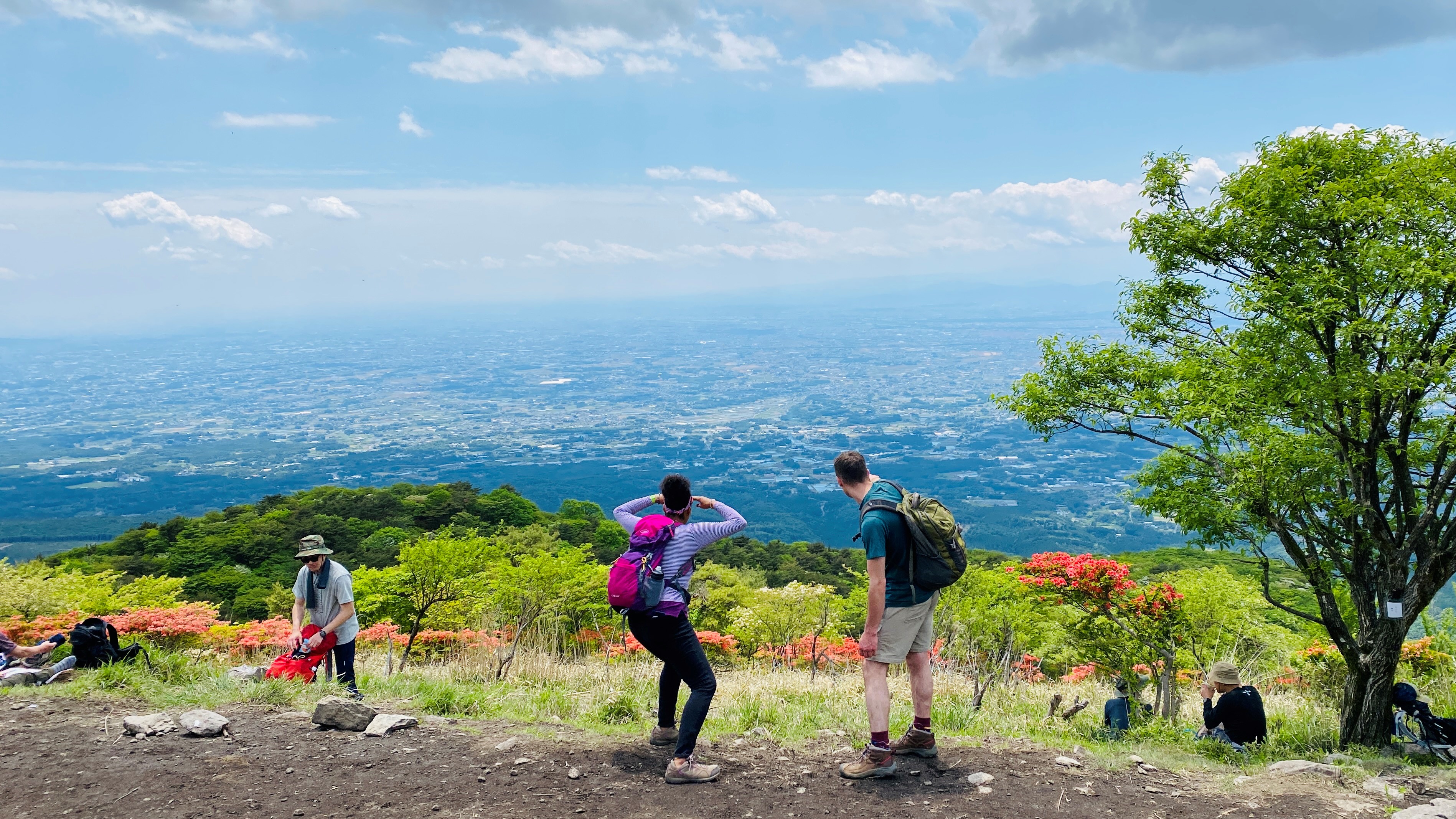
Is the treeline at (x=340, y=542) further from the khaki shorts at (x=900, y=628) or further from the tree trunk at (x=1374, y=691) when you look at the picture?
the khaki shorts at (x=900, y=628)

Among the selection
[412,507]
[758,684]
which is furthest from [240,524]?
[758,684]

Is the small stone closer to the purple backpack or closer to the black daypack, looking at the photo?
the purple backpack

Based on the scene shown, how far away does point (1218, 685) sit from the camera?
5.84 m

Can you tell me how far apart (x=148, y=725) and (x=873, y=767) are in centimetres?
432

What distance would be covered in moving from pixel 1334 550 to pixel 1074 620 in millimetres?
5006

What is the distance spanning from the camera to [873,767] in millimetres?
4137

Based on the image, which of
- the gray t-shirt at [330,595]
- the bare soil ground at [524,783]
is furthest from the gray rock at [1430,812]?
the gray t-shirt at [330,595]

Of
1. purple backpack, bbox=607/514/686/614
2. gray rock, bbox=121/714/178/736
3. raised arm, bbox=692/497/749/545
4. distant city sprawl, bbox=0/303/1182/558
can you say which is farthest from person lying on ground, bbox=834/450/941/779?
distant city sprawl, bbox=0/303/1182/558

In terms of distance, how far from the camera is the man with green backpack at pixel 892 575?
407cm

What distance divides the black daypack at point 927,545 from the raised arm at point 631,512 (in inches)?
49.5

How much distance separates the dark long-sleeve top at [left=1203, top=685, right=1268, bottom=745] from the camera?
5508 mm

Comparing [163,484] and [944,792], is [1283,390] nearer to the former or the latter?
[944,792]

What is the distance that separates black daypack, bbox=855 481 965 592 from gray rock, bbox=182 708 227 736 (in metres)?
4.02

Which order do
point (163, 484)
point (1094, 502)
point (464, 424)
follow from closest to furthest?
point (1094, 502), point (163, 484), point (464, 424)
